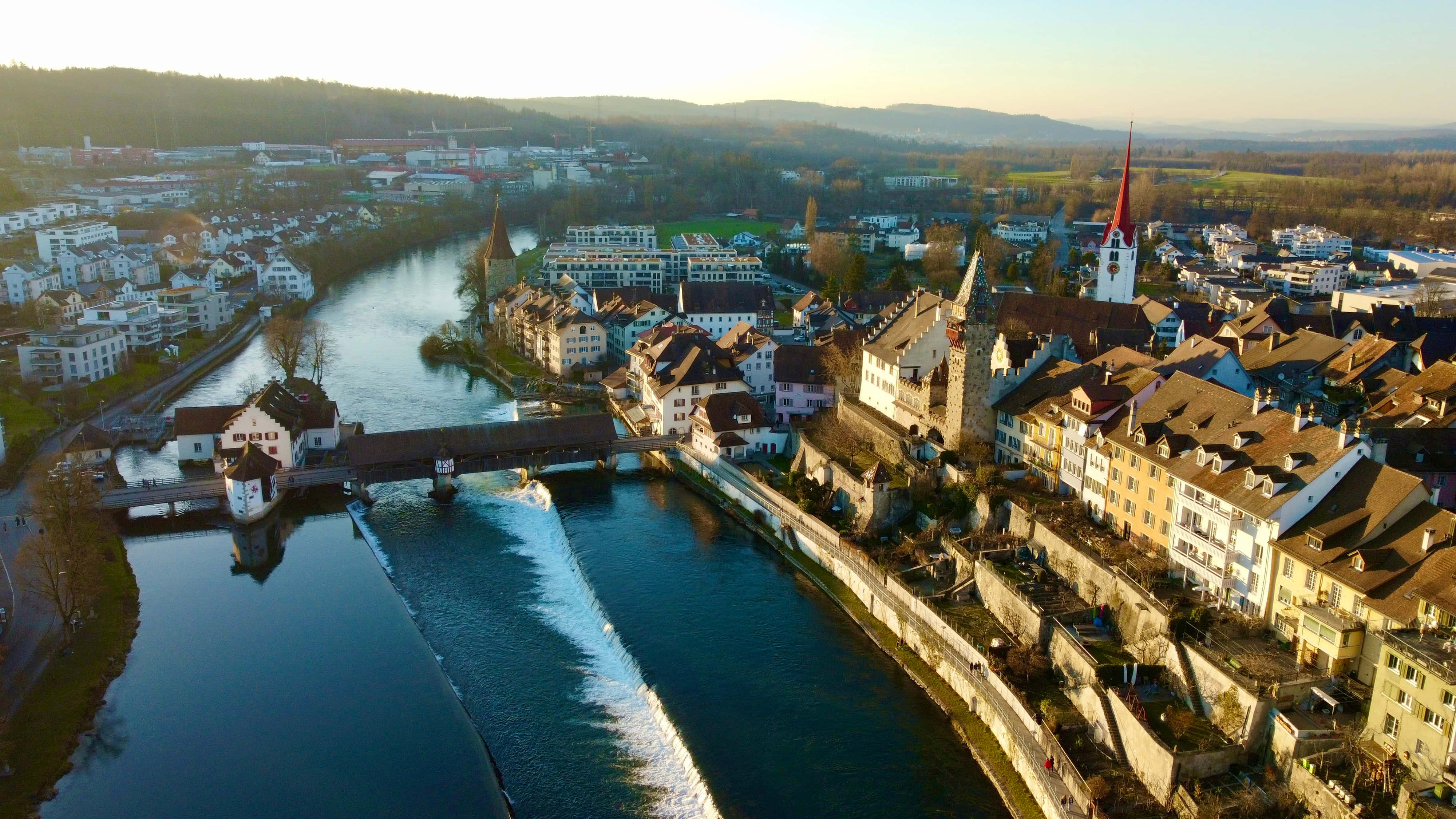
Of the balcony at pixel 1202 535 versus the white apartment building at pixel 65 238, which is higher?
the white apartment building at pixel 65 238

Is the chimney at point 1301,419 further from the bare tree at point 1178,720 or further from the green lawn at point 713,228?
the green lawn at point 713,228

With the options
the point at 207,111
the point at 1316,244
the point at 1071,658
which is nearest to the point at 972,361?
the point at 1071,658

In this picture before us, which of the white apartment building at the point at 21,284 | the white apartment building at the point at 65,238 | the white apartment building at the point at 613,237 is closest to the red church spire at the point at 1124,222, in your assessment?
the white apartment building at the point at 613,237

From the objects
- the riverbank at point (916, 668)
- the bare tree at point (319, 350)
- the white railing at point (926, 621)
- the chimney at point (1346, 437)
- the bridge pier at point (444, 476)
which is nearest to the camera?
the riverbank at point (916, 668)

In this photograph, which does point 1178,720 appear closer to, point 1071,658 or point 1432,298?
point 1071,658

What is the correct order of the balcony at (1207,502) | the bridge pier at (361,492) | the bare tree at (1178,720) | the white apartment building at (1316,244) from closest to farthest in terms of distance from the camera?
the bare tree at (1178,720) < the balcony at (1207,502) < the bridge pier at (361,492) < the white apartment building at (1316,244)

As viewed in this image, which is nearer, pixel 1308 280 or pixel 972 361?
pixel 972 361

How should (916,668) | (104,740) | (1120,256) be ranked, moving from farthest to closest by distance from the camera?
(1120,256) → (916,668) → (104,740)
